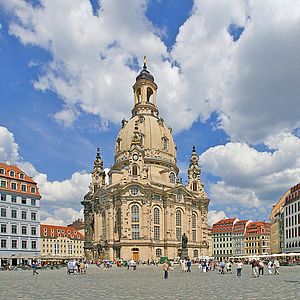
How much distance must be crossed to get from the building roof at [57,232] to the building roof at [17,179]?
65.0m

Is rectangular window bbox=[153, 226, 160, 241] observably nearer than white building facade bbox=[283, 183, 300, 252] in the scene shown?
No

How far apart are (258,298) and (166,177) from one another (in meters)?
92.8

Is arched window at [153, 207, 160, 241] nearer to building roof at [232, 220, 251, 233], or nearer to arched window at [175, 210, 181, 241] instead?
arched window at [175, 210, 181, 241]

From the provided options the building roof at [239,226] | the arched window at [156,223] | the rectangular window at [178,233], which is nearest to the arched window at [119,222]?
the arched window at [156,223]

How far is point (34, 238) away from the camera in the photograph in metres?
87.4

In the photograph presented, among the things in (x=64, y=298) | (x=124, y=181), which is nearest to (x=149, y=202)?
(x=124, y=181)

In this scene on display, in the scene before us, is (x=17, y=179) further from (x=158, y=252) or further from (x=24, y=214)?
(x=158, y=252)

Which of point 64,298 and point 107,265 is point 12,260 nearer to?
point 107,265

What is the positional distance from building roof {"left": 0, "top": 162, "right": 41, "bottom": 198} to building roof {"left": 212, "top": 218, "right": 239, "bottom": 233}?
106 meters

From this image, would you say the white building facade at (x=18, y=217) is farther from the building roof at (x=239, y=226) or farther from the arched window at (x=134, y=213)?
the building roof at (x=239, y=226)

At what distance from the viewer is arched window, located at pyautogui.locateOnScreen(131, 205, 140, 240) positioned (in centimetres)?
10038

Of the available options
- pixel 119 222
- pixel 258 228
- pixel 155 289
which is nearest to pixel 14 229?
pixel 119 222

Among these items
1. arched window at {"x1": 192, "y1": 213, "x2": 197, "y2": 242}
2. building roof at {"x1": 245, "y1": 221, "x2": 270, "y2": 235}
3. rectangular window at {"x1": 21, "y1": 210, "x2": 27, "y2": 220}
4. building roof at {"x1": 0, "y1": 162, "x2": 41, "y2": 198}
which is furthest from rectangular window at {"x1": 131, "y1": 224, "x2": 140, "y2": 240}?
building roof at {"x1": 245, "y1": 221, "x2": 270, "y2": 235}

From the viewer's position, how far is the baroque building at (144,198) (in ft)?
332
